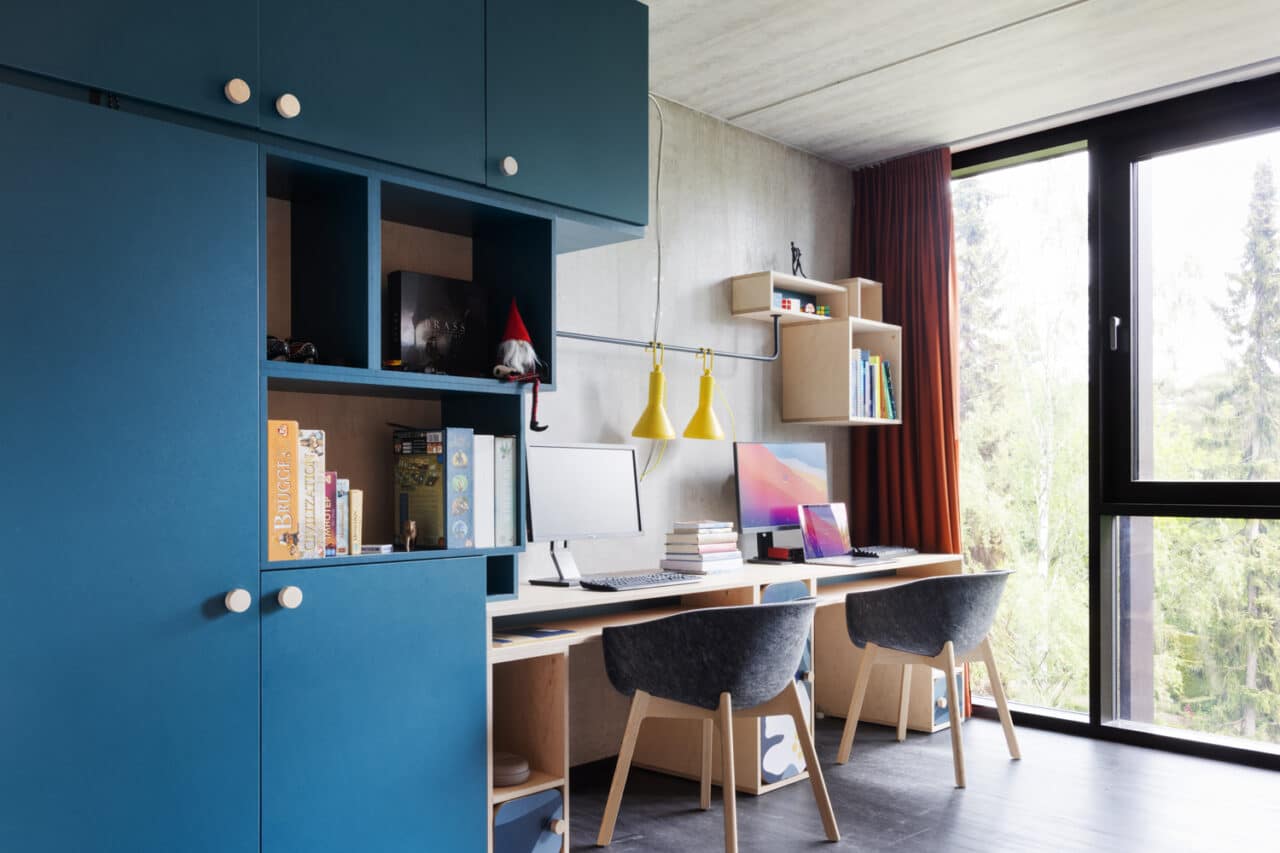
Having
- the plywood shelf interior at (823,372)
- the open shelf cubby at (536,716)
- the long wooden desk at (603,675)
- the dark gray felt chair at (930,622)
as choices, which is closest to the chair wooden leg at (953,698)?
the dark gray felt chair at (930,622)

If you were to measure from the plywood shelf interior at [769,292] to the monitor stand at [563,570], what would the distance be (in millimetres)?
1365

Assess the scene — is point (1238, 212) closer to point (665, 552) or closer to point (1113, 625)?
point (1113, 625)

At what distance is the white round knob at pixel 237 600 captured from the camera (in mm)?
1843

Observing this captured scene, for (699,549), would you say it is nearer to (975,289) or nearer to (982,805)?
(982,805)

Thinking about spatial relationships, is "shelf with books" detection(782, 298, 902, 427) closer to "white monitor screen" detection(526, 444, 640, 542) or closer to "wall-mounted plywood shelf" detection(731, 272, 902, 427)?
"wall-mounted plywood shelf" detection(731, 272, 902, 427)

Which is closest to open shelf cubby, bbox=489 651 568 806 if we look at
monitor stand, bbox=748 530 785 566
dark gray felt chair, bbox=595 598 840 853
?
dark gray felt chair, bbox=595 598 840 853

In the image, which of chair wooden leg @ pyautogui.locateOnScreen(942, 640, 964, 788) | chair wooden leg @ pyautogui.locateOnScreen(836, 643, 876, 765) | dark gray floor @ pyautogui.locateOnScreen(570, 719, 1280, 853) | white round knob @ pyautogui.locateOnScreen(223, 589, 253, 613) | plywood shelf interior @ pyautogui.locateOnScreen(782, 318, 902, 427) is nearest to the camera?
white round knob @ pyautogui.locateOnScreen(223, 589, 253, 613)

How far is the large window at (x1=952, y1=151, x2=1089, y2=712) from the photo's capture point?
161 inches

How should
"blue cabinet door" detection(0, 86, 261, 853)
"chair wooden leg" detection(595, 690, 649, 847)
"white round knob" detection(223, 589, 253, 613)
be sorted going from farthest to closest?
"chair wooden leg" detection(595, 690, 649, 847) → "white round knob" detection(223, 589, 253, 613) → "blue cabinet door" detection(0, 86, 261, 853)

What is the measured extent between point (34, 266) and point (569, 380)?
6.25ft

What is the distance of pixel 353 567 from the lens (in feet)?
6.80

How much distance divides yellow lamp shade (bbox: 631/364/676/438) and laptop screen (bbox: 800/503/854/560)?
0.77m

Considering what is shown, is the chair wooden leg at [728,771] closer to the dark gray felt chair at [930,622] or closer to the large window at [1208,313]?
the dark gray felt chair at [930,622]

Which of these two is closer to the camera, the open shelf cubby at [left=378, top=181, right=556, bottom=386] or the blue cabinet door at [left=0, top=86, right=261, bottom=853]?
the blue cabinet door at [left=0, top=86, right=261, bottom=853]
